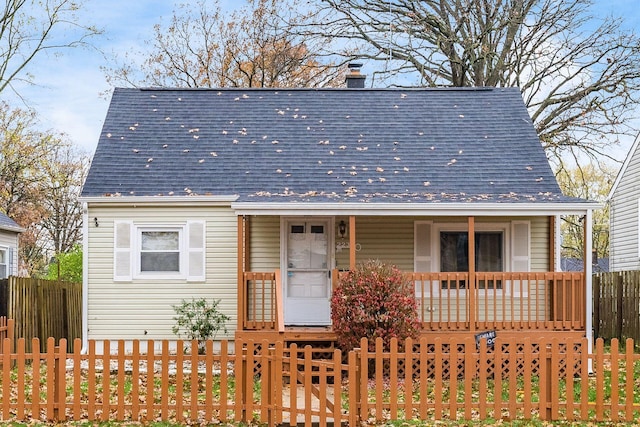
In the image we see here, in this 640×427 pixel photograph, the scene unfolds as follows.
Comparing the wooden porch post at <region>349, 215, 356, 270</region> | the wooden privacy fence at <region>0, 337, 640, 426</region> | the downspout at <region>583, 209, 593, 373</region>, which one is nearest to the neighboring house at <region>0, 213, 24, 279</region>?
the wooden porch post at <region>349, 215, 356, 270</region>

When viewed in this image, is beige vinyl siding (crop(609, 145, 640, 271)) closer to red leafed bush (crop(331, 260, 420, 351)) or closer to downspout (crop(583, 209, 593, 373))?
downspout (crop(583, 209, 593, 373))

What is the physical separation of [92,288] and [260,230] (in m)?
3.50

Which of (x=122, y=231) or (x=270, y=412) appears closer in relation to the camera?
(x=270, y=412)

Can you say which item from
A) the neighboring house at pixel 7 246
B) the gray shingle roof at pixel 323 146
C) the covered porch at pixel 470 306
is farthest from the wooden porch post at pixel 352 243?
the neighboring house at pixel 7 246

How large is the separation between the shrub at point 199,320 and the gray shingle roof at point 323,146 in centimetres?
221

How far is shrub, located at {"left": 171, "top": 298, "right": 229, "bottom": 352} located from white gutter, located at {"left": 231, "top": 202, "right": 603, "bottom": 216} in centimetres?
244

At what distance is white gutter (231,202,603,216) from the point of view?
590 inches

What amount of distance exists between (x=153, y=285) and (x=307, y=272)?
3.04m

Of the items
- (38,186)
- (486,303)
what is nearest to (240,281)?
(486,303)

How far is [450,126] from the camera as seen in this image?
1908cm

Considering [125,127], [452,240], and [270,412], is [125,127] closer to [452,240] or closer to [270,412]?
[452,240]

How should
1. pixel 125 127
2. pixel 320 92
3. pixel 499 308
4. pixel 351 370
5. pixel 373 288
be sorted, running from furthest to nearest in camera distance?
pixel 320 92 < pixel 125 127 < pixel 499 308 < pixel 373 288 < pixel 351 370

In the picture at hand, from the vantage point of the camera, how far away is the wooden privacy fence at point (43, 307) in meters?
16.1

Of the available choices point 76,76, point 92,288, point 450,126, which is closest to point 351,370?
point 92,288
